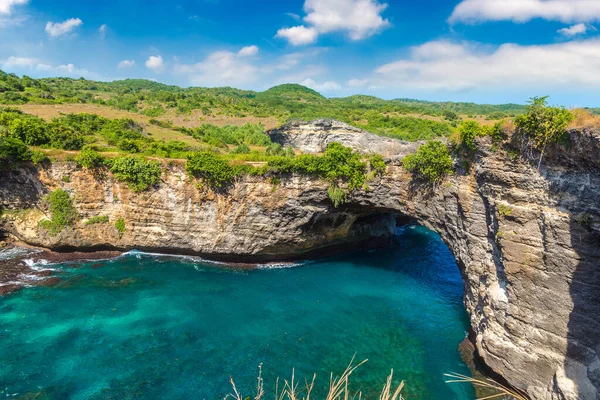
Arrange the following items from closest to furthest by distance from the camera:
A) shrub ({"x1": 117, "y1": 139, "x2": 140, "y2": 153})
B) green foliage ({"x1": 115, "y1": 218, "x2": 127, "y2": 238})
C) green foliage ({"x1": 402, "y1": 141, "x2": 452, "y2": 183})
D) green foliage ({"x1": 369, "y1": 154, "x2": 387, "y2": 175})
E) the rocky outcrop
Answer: green foliage ({"x1": 402, "y1": 141, "x2": 452, "y2": 183})
green foliage ({"x1": 369, "y1": 154, "x2": 387, "y2": 175})
green foliage ({"x1": 115, "y1": 218, "x2": 127, "y2": 238})
shrub ({"x1": 117, "y1": 139, "x2": 140, "y2": 153})
the rocky outcrop

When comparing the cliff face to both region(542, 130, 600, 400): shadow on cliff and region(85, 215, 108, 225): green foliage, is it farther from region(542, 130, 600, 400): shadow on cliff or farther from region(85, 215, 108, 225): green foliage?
region(85, 215, 108, 225): green foliage

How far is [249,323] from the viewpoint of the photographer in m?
20.8

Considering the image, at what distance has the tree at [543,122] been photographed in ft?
44.6

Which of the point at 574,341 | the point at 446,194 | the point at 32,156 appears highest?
the point at 32,156

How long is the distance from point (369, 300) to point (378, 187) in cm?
829

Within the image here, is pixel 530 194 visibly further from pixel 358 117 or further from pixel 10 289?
pixel 358 117

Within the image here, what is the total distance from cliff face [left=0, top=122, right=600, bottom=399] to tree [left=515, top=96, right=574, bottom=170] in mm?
617

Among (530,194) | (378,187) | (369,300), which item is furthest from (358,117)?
(530,194)

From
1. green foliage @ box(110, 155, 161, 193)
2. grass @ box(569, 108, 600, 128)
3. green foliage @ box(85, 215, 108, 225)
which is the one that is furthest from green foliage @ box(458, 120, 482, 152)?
green foliage @ box(85, 215, 108, 225)

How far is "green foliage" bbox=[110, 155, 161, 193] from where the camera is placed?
25.7m

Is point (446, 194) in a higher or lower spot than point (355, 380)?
higher

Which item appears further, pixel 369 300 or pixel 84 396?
pixel 369 300

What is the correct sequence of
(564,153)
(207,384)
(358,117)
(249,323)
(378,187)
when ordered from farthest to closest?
(358,117) < (378,187) < (249,323) < (207,384) < (564,153)

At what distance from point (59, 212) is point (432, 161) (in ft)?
93.2
